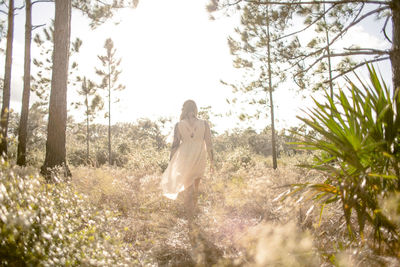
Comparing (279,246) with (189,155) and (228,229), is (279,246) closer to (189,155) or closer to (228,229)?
(228,229)

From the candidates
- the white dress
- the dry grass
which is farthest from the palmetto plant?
the white dress

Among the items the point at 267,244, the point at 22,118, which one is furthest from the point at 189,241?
the point at 22,118

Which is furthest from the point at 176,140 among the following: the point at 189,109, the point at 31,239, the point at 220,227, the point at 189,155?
the point at 31,239

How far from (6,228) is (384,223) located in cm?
242

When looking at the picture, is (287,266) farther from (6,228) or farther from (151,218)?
(151,218)

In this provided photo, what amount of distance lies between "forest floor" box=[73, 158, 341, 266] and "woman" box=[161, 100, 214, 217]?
46 cm

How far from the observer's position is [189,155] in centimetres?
468

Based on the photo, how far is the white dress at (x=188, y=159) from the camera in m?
4.65

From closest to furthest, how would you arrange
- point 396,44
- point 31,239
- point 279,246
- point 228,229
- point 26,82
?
point 31,239 → point 279,246 → point 396,44 → point 228,229 → point 26,82

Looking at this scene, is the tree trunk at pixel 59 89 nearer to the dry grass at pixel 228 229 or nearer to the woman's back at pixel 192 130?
the dry grass at pixel 228 229

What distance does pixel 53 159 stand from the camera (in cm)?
639

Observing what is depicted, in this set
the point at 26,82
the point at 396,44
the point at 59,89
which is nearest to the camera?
the point at 396,44

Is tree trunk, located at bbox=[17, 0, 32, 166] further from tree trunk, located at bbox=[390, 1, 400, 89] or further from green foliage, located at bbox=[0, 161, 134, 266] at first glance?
tree trunk, located at bbox=[390, 1, 400, 89]

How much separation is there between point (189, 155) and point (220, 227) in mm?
1272
